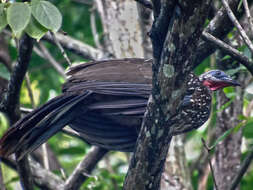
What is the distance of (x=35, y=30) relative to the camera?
2.32 m

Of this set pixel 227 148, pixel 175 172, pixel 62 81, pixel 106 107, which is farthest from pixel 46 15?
pixel 62 81

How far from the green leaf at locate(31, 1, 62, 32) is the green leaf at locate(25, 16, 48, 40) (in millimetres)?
72

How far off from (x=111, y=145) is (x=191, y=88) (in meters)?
0.73

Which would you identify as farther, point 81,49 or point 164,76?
point 81,49

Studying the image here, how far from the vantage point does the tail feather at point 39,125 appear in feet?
8.96

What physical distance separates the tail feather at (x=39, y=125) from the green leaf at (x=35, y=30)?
0.64m

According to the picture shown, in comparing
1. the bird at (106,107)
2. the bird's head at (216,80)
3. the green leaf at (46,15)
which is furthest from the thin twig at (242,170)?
the green leaf at (46,15)

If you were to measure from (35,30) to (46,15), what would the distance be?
0.10m

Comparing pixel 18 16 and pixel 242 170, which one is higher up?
pixel 18 16

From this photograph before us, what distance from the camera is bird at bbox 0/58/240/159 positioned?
9.41ft

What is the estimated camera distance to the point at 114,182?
440 cm

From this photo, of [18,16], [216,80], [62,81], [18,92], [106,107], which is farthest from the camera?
[62,81]

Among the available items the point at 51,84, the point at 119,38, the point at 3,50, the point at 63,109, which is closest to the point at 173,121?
the point at 63,109

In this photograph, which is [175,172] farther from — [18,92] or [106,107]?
[18,92]
